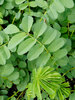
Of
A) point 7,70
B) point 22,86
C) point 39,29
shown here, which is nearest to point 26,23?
point 39,29

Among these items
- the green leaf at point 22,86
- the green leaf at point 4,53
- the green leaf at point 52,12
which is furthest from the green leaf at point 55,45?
the green leaf at point 22,86

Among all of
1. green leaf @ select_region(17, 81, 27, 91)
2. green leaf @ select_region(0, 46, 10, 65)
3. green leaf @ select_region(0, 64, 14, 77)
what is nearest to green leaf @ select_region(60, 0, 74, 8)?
green leaf @ select_region(0, 46, 10, 65)

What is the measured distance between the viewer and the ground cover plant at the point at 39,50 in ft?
2.72

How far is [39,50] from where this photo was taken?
87 centimetres

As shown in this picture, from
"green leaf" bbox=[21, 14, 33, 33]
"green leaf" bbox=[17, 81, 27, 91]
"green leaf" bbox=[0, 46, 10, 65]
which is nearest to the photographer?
"green leaf" bbox=[21, 14, 33, 33]

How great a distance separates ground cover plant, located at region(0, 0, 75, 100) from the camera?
83cm

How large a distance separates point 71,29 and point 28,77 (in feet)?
1.50

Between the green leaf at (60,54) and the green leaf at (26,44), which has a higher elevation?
the green leaf at (26,44)

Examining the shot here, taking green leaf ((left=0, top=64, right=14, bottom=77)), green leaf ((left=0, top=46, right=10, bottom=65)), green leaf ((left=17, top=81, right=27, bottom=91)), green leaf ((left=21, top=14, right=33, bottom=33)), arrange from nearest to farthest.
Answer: green leaf ((left=21, top=14, right=33, bottom=33)) < green leaf ((left=0, top=46, right=10, bottom=65)) < green leaf ((left=0, top=64, right=14, bottom=77)) < green leaf ((left=17, top=81, right=27, bottom=91))

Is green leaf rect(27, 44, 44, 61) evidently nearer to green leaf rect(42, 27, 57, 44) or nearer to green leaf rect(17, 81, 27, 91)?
green leaf rect(42, 27, 57, 44)

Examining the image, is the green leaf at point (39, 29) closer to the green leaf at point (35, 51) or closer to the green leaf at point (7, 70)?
the green leaf at point (35, 51)

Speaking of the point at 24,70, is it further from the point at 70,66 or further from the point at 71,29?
the point at 71,29

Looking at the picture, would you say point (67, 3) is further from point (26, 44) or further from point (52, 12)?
point (26, 44)

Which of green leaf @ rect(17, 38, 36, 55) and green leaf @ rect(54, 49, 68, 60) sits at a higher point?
green leaf @ rect(17, 38, 36, 55)
